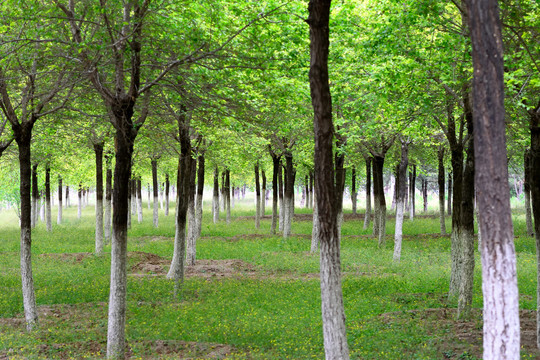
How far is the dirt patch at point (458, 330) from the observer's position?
29.4 ft

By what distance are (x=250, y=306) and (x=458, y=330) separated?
5.68 metres

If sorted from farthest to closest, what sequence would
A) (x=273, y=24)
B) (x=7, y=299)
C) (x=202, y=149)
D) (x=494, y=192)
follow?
(x=202, y=149), (x=7, y=299), (x=273, y=24), (x=494, y=192)

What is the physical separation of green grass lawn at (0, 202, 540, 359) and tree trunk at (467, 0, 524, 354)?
4.75 m

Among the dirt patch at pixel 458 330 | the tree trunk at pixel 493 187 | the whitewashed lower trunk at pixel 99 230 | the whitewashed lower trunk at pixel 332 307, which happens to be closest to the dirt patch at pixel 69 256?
the whitewashed lower trunk at pixel 99 230

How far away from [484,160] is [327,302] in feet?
10.5

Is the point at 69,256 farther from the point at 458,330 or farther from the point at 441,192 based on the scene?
the point at 441,192

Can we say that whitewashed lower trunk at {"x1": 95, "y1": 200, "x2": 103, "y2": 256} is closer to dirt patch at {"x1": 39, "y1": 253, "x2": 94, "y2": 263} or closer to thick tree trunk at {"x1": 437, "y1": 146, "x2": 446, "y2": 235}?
dirt patch at {"x1": 39, "y1": 253, "x2": 94, "y2": 263}

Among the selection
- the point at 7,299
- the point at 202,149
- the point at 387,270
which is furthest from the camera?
the point at 202,149

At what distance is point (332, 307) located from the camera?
670 cm

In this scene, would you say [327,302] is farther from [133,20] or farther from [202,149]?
[202,149]

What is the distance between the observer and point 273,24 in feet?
34.8

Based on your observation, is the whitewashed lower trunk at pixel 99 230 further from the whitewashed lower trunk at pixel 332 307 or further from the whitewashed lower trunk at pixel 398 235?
the whitewashed lower trunk at pixel 332 307

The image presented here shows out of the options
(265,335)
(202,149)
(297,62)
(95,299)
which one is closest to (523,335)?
(265,335)

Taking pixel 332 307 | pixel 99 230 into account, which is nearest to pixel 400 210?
pixel 99 230
